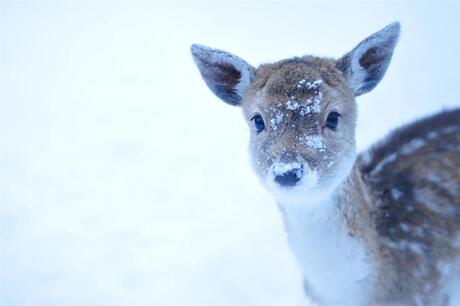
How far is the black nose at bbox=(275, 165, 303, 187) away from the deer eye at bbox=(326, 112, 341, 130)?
53cm

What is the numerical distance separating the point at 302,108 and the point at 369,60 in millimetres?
805

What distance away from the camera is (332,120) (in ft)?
11.2

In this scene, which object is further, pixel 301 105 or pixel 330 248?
pixel 330 248

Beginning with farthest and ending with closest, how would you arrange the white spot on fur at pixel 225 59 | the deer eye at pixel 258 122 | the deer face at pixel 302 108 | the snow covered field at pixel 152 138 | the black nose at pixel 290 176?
the snow covered field at pixel 152 138 → the white spot on fur at pixel 225 59 → the deer eye at pixel 258 122 → the deer face at pixel 302 108 → the black nose at pixel 290 176

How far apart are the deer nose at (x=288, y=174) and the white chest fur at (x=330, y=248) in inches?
18.8

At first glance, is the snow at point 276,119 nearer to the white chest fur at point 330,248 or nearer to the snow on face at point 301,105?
the snow on face at point 301,105

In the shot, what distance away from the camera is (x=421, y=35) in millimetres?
11367

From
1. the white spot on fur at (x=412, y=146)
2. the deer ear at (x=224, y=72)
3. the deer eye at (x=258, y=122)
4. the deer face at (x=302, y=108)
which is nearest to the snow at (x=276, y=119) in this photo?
the deer face at (x=302, y=108)

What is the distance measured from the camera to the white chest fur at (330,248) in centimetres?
342

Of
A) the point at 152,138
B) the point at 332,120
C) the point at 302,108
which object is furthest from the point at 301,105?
the point at 152,138

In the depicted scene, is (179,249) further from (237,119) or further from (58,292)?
(237,119)

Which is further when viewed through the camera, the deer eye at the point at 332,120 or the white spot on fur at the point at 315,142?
the deer eye at the point at 332,120

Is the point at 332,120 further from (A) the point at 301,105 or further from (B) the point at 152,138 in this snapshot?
(B) the point at 152,138

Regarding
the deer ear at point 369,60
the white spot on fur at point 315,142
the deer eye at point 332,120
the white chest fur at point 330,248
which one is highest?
the deer ear at point 369,60
